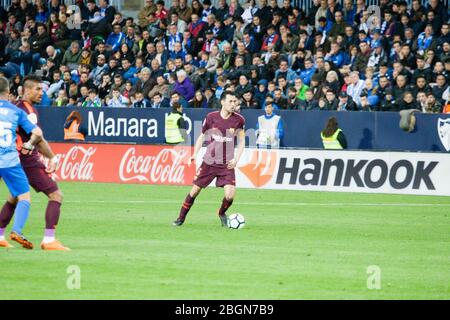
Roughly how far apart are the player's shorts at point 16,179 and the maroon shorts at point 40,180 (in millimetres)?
269

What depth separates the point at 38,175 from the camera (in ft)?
42.9

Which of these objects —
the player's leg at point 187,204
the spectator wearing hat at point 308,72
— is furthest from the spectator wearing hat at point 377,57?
the player's leg at point 187,204

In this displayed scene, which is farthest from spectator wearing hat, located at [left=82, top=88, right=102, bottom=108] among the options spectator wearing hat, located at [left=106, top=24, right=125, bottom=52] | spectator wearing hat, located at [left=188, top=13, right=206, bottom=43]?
spectator wearing hat, located at [left=188, top=13, right=206, bottom=43]

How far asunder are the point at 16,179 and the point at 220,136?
4998 mm

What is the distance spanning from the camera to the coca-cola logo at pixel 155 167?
25703 mm

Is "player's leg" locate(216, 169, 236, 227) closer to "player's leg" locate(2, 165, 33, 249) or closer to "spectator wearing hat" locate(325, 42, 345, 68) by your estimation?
"player's leg" locate(2, 165, 33, 249)

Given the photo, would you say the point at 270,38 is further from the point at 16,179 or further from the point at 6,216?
the point at 16,179

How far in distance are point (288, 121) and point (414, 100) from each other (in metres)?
3.30

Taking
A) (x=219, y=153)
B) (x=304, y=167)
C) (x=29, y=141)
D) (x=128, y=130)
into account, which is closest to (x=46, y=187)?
(x=29, y=141)

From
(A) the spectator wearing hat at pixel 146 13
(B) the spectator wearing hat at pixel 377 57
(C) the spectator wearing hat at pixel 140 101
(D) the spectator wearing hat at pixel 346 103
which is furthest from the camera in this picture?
(A) the spectator wearing hat at pixel 146 13

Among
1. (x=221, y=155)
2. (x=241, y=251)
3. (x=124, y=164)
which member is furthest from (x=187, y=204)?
(x=124, y=164)

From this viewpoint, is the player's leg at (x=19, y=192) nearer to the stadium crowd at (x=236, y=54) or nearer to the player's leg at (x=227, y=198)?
the player's leg at (x=227, y=198)

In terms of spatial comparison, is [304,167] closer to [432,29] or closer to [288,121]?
[288,121]

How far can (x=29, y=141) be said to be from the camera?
41.5 feet
